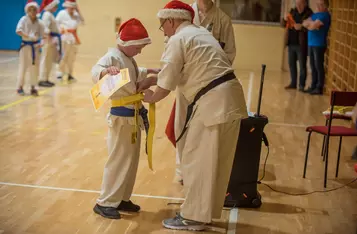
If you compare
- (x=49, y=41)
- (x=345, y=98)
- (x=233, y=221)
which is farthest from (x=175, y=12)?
(x=49, y=41)

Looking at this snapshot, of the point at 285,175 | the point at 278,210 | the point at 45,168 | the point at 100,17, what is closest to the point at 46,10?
the point at 100,17

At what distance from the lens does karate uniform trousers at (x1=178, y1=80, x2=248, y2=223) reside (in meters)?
3.76

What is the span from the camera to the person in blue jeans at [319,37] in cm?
941

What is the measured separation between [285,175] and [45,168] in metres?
2.28

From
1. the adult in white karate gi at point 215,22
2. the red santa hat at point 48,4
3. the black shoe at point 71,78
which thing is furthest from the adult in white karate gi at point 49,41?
the adult in white karate gi at point 215,22

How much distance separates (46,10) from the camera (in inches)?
388

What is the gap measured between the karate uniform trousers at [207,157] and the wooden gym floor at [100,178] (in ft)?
0.95

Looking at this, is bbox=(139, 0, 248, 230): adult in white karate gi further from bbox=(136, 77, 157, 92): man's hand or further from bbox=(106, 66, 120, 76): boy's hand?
bbox=(106, 66, 120, 76): boy's hand

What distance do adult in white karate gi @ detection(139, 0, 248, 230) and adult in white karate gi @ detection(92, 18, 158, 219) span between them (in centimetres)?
22

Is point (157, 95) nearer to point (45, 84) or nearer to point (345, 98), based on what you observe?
point (345, 98)

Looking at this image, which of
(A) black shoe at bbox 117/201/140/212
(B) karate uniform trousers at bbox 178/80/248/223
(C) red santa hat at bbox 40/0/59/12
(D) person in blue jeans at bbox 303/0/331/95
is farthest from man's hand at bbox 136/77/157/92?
(C) red santa hat at bbox 40/0/59/12

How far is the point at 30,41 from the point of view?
8.84 m

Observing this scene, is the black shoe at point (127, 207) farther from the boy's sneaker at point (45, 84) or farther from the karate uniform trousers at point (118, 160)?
the boy's sneaker at point (45, 84)

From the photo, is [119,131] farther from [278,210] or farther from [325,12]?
[325,12]
